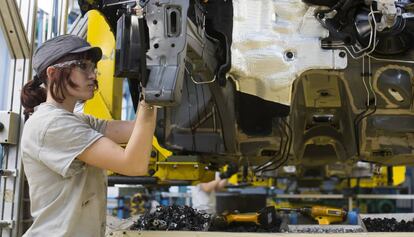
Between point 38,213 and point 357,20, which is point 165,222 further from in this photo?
point 357,20

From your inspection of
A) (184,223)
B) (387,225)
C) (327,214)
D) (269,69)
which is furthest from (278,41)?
(327,214)

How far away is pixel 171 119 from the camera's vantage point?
3.06m

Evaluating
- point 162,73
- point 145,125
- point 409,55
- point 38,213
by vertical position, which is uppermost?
point 409,55

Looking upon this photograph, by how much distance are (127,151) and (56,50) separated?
515 millimetres

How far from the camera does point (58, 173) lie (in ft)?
6.02

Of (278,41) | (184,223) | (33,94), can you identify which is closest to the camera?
(33,94)

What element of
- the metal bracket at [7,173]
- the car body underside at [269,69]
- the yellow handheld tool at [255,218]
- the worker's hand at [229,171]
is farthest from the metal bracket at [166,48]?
the worker's hand at [229,171]

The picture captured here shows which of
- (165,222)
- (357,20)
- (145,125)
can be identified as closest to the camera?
(145,125)

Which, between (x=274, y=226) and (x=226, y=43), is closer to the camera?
(x=226, y=43)

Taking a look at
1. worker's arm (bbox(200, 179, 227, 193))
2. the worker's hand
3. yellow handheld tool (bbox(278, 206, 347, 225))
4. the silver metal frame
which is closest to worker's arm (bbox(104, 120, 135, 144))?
the silver metal frame

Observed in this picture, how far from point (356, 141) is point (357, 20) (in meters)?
1.21

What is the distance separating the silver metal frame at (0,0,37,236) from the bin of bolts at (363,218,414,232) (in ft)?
6.77

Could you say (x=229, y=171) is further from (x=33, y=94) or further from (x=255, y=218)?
(x=33, y=94)

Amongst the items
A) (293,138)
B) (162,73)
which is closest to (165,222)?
(293,138)
